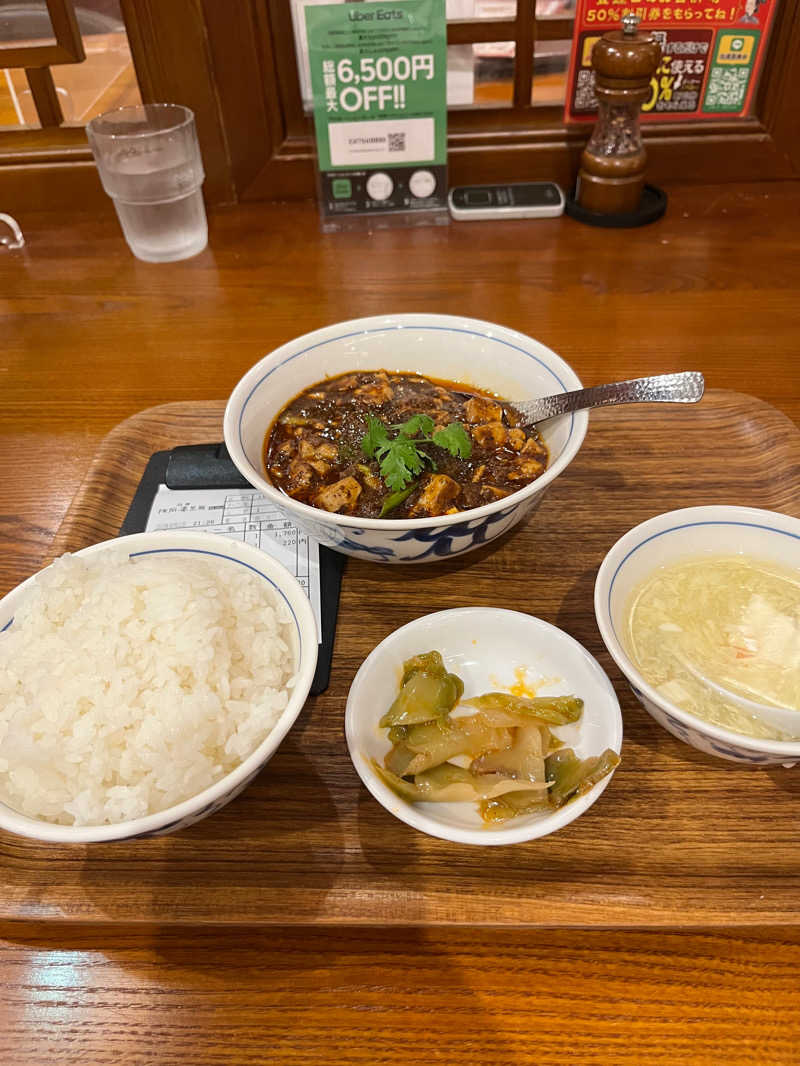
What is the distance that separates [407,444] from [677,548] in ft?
1.86

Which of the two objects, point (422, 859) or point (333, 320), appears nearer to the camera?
point (422, 859)

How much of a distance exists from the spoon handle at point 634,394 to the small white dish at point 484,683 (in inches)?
18.8

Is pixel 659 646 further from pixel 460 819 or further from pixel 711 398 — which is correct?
pixel 711 398

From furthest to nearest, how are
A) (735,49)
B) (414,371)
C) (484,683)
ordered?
(735,49)
(414,371)
(484,683)

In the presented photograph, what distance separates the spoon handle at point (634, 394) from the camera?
157cm

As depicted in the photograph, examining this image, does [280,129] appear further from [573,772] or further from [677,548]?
[573,772]

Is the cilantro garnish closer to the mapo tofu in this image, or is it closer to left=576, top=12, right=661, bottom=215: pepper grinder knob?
the mapo tofu

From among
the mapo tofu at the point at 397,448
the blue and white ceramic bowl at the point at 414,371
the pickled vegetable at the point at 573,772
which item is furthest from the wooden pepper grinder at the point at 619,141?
the pickled vegetable at the point at 573,772

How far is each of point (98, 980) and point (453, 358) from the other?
1.45m

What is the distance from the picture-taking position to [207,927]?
1168mm

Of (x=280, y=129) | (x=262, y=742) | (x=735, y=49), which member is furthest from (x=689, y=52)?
(x=262, y=742)

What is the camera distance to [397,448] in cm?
155

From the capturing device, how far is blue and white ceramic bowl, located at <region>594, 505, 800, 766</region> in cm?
125

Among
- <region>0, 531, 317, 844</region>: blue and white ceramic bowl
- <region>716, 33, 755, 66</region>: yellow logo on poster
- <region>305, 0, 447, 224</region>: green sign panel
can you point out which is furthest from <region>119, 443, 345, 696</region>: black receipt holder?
<region>716, 33, 755, 66</region>: yellow logo on poster
